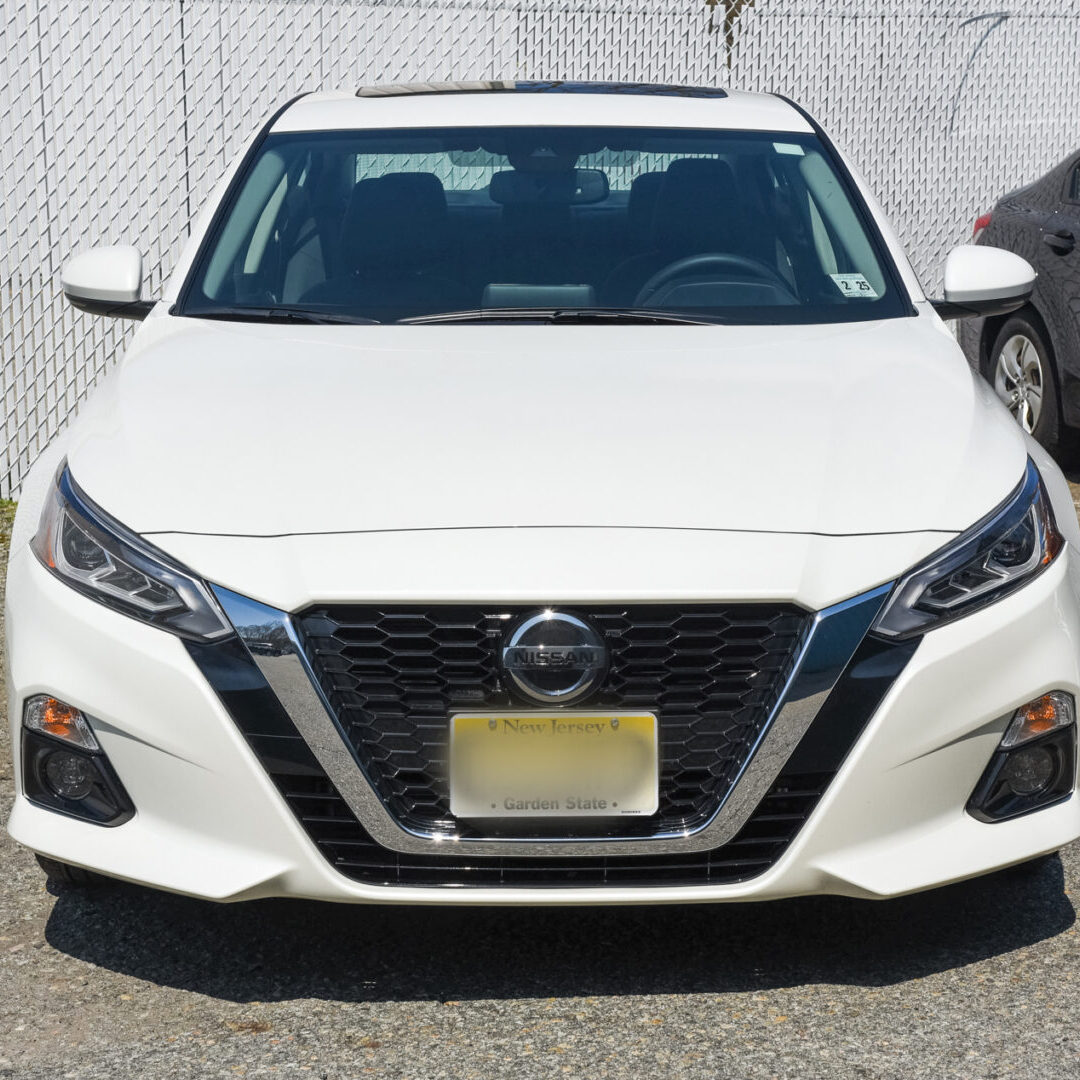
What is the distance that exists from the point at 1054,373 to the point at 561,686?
5.23 meters

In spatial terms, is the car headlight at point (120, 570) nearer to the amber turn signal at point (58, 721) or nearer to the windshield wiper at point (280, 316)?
the amber turn signal at point (58, 721)

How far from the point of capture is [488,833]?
8.79 ft

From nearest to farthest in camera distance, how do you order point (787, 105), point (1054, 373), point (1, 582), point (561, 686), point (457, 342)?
1. point (561, 686)
2. point (457, 342)
3. point (787, 105)
4. point (1, 582)
5. point (1054, 373)

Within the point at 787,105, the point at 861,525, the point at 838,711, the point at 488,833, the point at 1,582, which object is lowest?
the point at 1,582

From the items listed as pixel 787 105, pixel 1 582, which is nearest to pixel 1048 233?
pixel 787 105

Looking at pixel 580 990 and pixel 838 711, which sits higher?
pixel 838 711

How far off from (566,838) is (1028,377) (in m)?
5.46

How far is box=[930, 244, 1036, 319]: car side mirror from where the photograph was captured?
157 inches

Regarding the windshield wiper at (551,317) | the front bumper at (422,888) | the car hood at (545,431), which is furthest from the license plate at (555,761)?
the windshield wiper at (551,317)

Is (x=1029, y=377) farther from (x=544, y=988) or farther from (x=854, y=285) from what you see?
(x=544, y=988)

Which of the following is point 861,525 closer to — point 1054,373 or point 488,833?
point 488,833

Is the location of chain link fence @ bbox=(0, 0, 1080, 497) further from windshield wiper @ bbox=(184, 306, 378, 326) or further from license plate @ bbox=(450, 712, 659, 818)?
license plate @ bbox=(450, 712, 659, 818)

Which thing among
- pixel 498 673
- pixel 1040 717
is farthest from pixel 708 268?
pixel 498 673

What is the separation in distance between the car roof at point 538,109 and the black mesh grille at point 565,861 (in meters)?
2.09
